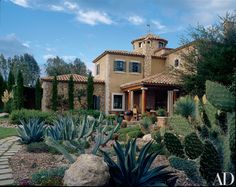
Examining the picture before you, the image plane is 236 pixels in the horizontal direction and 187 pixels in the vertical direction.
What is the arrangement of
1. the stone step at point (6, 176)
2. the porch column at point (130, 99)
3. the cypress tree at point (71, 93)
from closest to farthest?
the stone step at point (6, 176), the cypress tree at point (71, 93), the porch column at point (130, 99)

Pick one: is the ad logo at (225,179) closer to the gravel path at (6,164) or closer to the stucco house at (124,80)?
the gravel path at (6,164)

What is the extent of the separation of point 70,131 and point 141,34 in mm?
24517

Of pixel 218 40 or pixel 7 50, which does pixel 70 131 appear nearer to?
pixel 218 40

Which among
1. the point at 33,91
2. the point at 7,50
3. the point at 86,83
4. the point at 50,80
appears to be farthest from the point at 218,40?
the point at 7,50

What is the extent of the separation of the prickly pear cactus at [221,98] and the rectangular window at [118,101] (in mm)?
22138

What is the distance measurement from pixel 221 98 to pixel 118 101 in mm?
22692

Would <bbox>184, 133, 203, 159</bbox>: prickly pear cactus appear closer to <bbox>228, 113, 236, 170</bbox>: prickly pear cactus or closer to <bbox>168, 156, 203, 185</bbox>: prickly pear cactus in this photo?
<bbox>168, 156, 203, 185</bbox>: prickly pear cactus

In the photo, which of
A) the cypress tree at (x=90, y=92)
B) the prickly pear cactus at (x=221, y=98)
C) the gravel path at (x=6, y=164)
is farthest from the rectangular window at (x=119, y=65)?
the prickly pear cactus at (x=221, y=98)

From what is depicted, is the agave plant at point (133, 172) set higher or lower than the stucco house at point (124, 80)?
lower

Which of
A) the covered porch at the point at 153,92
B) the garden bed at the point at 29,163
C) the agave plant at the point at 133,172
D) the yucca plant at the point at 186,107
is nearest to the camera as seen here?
the agave plant at the point at 133,172

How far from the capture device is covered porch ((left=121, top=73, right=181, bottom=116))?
2195 centimetres

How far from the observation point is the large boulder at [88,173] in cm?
360

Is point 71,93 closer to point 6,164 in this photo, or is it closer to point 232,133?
point 6,164

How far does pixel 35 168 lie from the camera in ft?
18.6
